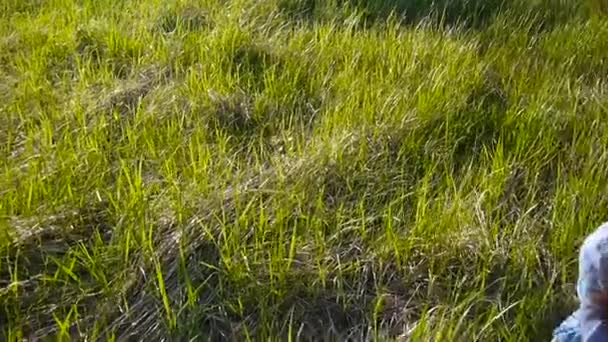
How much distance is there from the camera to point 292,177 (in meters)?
1.62

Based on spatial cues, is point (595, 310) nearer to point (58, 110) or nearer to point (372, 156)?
point (372, 156)

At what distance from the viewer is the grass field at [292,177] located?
50.9 inches

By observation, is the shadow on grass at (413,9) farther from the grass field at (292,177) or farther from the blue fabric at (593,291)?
the blue fabric at (593,291)

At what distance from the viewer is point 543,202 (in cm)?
159

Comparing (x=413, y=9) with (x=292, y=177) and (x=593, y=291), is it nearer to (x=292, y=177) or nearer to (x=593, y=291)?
(x=292, y=177)

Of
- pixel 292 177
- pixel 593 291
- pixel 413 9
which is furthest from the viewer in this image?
pixel 413 9

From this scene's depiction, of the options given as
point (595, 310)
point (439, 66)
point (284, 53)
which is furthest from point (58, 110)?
point (595, 310)

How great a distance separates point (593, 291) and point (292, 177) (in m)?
0.77

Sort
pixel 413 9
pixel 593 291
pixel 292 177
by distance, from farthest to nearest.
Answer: pixel 413 9
pixel 292 177
pixel 593 291

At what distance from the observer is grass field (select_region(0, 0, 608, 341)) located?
50.9 inches

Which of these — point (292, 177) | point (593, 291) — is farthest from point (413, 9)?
point (593, 291)

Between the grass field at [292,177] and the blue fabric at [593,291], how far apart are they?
183 millimetres

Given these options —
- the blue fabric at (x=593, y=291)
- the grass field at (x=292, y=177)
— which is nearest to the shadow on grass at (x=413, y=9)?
the grass field at (x=292, y=177)

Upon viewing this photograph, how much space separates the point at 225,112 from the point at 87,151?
41 centimetres
